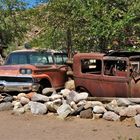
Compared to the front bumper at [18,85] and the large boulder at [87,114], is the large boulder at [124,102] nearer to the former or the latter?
the large boulder at [87,114]

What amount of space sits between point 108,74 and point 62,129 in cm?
323

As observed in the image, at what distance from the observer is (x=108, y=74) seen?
14.9 meters

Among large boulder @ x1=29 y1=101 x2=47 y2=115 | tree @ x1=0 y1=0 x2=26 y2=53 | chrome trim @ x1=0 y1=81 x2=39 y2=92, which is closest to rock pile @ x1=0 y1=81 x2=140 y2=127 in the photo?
large boulder @ x1=29 y1=101 x2=47 y2=115

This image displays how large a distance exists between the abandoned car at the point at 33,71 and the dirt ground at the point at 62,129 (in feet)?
6.53

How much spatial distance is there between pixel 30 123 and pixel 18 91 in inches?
123

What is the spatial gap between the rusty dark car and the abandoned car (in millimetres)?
1325

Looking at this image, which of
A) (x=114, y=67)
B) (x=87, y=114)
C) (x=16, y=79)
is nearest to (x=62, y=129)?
(x=87, y=114)

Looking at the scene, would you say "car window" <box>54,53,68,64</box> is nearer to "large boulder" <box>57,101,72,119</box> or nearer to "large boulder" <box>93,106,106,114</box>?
"large boulder" <box>57,101,72,119</box>

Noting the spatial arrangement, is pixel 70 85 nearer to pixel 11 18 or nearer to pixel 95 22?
pixel 95 22

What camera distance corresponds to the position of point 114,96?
14.8 metres

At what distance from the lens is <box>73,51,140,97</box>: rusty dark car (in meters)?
14.3

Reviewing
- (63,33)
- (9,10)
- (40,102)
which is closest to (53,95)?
(40,102)

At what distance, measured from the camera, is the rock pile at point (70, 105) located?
43.2 ft

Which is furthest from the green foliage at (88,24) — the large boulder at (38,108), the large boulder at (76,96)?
the large boulder at (38,108)
